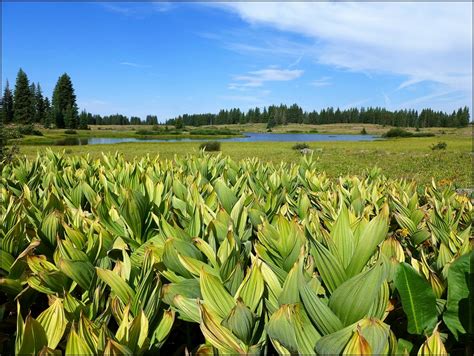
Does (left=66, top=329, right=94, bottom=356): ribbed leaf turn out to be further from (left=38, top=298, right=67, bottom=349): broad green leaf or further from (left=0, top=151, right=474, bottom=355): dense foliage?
(left=38, top=298, right=67, bottom=349): broad green leaf

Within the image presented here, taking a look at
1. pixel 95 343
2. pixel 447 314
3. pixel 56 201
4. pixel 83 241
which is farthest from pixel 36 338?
pixel 56 201

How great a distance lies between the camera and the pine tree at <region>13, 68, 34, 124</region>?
97.8 metres

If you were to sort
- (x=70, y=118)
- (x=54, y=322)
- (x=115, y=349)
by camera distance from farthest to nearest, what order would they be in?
(x=70, y=118)
(x=54, y=322)
(x=115, y=349)

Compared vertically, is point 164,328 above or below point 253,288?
below

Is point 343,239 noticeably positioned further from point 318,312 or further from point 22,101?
point 22,101

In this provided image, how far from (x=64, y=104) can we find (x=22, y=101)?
22.6 m

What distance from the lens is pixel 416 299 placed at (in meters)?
1.33

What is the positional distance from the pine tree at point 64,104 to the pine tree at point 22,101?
1159cm

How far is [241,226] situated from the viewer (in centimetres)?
230

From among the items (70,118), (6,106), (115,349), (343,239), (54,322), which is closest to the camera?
(115,349)

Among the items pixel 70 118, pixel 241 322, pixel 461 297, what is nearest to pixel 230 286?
pixel 241 322

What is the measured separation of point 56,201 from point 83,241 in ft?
2.49

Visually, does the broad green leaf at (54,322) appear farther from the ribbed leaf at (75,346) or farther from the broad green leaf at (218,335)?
the broad green leaf at (218,335)

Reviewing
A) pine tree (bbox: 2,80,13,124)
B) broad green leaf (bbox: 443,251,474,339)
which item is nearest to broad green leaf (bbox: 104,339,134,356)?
broad green leaf (bbox: 443,251,474,339)
